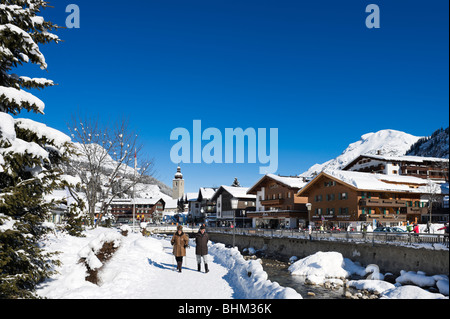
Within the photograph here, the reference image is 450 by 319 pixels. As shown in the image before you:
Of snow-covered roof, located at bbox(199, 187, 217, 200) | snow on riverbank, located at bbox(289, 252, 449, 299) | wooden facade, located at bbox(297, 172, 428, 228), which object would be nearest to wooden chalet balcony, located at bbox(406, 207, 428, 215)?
wooden facade, located at bbox(297, 172, 428, 228)

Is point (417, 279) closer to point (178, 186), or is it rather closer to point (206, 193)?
point (206, 193)

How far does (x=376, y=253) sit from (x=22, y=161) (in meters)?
24.5

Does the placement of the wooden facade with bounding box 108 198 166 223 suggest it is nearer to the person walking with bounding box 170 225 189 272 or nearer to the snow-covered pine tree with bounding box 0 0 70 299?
the person walking with bounding box 170 225 189 272

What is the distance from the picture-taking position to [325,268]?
2375 cm

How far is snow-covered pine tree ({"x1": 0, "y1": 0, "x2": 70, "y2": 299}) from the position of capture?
7719mm

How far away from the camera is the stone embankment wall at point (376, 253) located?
792 inches

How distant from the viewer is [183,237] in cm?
1509

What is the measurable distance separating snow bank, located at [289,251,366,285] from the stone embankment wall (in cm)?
138

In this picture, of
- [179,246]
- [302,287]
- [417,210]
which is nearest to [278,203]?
[417,210]

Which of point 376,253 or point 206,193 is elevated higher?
point 206,193

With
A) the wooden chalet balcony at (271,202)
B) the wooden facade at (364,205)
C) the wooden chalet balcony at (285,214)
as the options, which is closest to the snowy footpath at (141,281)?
the wooden facade at (364,205)

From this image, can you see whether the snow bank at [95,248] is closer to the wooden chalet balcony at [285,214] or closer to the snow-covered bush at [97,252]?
the snow-covered bush at [97,252]
